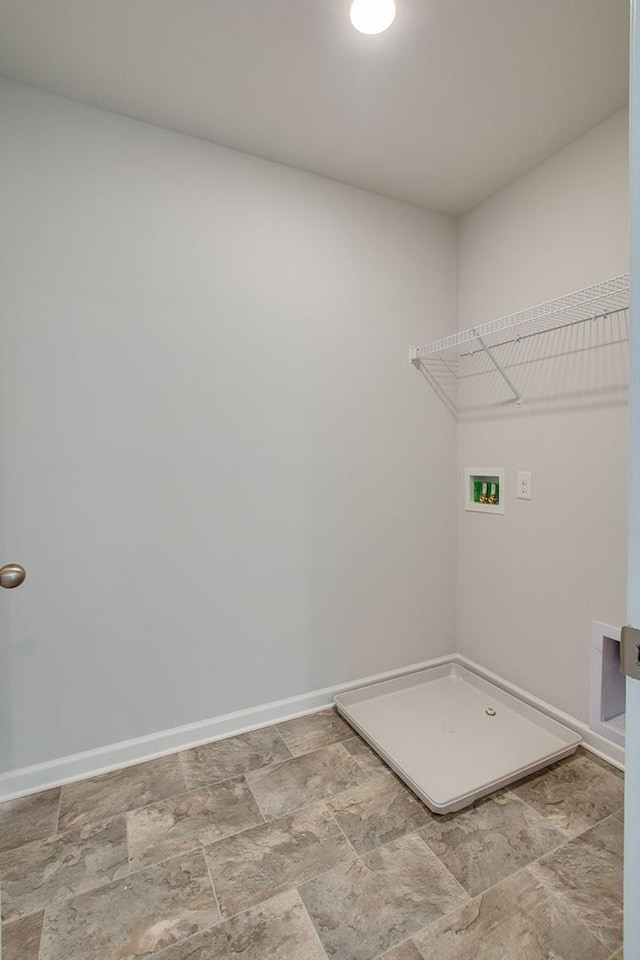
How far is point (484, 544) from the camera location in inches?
90.2

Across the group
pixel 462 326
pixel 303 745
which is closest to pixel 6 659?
pixel 303 745

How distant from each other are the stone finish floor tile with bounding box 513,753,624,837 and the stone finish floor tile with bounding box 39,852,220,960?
3.54 ft

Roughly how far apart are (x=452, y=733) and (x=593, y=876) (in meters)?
0.66

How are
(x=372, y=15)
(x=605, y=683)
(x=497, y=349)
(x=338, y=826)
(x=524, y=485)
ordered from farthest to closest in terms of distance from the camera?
(x=497, y=349), (x=524, y=485), (x=605, y=683), (x=338, y=826), (x=372, y=15)

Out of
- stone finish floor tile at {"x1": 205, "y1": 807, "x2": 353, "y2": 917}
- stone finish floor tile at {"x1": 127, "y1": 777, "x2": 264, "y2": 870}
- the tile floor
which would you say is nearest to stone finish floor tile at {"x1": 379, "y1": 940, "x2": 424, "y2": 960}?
the tile floor

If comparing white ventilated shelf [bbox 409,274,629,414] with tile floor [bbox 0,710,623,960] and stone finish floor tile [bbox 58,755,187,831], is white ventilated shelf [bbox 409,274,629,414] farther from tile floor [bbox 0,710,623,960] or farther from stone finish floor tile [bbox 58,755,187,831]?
A: stone finish floor tile [bbox 58,755,187,831]

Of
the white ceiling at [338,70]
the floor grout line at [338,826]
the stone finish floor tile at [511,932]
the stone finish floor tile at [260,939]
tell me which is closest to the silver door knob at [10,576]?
the stone finish floor tile at [260,939]

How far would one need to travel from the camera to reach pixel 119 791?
1584 millimetres

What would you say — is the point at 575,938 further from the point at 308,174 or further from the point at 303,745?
the point at 308,174

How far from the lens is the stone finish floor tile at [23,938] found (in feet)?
3.50

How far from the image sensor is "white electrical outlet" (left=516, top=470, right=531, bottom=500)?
6.69 feet

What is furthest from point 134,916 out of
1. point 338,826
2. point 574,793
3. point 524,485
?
point 524,485

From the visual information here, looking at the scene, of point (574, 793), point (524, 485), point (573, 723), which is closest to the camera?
point (574, 793)

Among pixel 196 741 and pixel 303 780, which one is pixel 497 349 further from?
pixel 196 741
